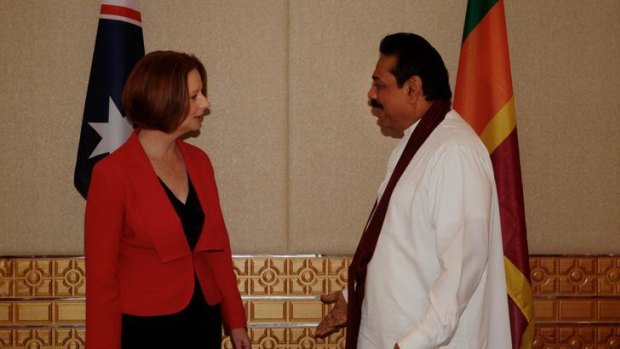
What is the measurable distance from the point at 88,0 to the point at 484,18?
1.92 meters

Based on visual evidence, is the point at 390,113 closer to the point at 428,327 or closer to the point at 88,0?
the point at 428,327

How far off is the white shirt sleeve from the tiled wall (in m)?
1.55

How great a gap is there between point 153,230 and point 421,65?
103 centimetres

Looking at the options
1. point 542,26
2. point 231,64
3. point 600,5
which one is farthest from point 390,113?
point 600,5

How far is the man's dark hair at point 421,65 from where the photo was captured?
84.1 inches

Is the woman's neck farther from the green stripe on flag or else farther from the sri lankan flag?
the green stripe on flag

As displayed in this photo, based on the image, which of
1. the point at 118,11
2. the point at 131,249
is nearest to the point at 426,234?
the point at 131,249

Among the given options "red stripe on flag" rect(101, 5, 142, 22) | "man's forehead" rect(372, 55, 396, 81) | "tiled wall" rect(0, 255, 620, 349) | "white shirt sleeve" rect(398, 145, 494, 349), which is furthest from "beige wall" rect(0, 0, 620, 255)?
"white shirt sleeve" rect(398, 145, 494, 349)

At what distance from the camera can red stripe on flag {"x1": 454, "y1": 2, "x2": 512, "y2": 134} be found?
3061 mm

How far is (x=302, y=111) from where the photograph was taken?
3.37 metres

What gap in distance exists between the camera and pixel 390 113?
223 cm

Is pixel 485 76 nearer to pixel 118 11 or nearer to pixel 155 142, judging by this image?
pixel 155 142

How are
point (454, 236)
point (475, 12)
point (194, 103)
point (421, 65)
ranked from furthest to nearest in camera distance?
1. point (475, 12)
2. point (194, 103)
3. point (421, 65)
4. point (454, 236)

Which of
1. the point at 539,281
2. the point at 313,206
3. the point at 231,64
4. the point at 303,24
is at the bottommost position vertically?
the point at 539,281
